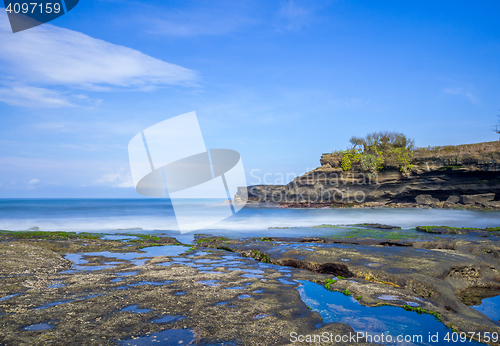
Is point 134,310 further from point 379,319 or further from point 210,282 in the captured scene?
point 379,319

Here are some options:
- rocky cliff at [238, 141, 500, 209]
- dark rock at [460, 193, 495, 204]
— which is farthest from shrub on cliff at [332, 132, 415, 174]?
dark rock at [460, 193, 495, 204]

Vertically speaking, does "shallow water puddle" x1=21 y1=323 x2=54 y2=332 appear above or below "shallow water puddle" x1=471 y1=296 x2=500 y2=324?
above

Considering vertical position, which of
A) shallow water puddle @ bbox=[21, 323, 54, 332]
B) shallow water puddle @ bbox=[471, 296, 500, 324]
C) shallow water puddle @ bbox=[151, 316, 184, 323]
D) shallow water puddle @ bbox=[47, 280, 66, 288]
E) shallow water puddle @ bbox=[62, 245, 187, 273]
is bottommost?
shallow water puddle @ bbox=[471, 296, 500, 324]

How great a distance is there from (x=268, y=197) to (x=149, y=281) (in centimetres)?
6245

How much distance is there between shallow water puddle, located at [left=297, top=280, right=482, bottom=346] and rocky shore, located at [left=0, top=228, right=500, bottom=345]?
0.21 metres

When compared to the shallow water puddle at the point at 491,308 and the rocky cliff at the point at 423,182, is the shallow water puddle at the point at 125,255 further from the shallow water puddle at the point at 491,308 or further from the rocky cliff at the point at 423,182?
the rocky cliff at the point at 423,182

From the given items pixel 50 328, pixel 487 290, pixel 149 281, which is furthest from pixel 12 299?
pixel 487 290

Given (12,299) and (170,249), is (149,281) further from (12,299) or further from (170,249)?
(170,249)

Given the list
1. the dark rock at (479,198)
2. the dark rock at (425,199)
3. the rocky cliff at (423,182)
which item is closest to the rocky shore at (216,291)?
the rocky cliff at (423,182)

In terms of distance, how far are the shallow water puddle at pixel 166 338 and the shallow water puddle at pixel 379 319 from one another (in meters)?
2.55

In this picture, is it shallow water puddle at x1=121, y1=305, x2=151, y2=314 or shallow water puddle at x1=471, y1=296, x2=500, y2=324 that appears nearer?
shallow water puddle at x1=121, y1=305, x2=151, y2=314

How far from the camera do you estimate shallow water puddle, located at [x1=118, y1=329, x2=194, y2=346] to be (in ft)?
13.0

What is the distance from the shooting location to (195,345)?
13.0ft

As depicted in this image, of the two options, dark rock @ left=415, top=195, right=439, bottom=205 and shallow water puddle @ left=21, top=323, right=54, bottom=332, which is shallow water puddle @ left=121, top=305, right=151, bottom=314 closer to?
shallow water puddle @ left=21, top=323, right=54, bottom=332
